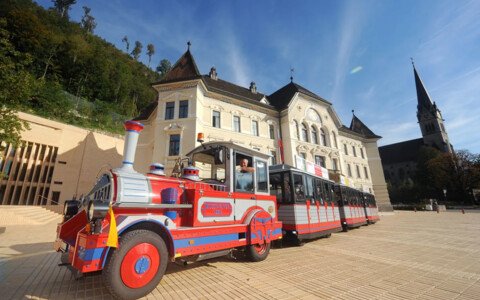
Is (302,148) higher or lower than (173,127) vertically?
lower

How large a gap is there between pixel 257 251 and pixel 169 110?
15.7 meters

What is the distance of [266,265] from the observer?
5000 mm

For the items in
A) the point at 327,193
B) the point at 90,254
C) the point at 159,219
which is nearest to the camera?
the point at 90,254

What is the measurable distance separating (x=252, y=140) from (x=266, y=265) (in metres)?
16.4

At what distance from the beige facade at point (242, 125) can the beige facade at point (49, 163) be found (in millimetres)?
8190

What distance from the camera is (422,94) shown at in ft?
214

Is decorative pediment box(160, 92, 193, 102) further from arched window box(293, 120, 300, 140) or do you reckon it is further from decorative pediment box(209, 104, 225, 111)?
arched window box(293, 120, 300, 140)

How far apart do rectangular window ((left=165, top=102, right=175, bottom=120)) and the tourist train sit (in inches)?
521

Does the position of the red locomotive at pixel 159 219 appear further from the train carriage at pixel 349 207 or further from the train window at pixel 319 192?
the train carriage at pixel 349 207

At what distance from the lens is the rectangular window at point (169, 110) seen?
17.7 meters

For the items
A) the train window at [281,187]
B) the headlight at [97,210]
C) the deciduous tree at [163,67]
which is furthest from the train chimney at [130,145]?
the deciduous tree at [163,67]

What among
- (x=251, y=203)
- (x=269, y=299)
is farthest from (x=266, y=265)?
(x=269, y=299)

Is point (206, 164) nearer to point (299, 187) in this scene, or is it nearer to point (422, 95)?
point (299, 187)

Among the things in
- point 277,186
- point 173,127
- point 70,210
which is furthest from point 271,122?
point 70,210
